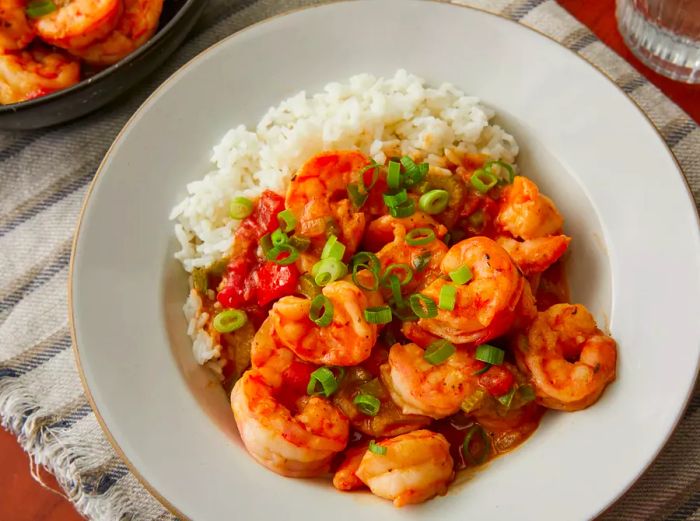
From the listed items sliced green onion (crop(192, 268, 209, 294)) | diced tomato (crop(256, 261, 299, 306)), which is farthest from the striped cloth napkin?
diced tomato (crop(256, 261, 299, 306))

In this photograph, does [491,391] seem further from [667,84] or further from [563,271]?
[667,84]

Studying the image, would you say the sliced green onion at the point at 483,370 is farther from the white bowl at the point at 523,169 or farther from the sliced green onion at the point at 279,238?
the sliced green onion at the point at 279,238

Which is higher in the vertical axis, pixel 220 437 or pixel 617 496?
pixel 617 496

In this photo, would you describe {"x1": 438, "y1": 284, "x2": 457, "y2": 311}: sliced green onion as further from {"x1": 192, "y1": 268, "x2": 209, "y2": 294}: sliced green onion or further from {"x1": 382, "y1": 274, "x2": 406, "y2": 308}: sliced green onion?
{"x1": 192, "y1": 268, "x2": 209, "y2": 294}: sliced green onion

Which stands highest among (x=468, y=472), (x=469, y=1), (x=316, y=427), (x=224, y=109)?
(x=469, y=1)

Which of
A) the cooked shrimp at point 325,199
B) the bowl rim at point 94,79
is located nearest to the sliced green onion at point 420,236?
the cooked shrimp at point 325,199

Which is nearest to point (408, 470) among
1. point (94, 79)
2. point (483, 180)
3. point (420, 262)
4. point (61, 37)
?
point (420, 262)

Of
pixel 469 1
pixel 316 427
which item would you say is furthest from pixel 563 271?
pixel 469 1
